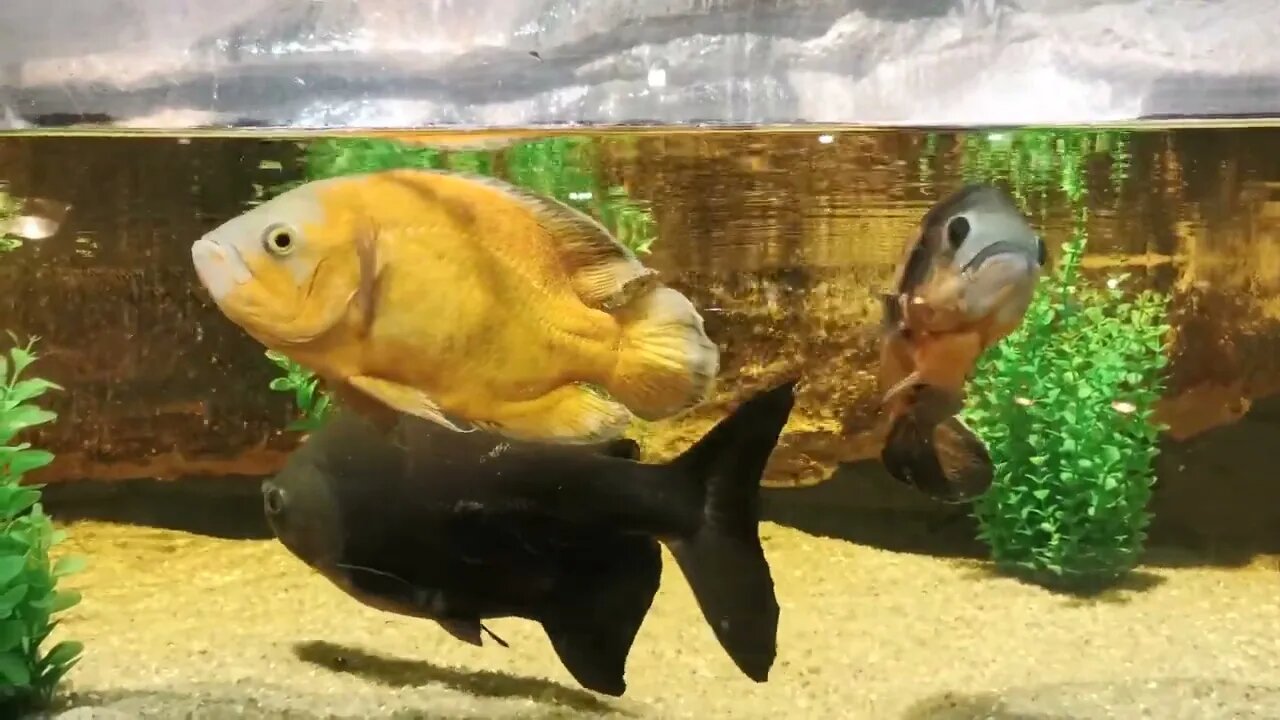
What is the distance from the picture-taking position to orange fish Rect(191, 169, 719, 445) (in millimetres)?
1525

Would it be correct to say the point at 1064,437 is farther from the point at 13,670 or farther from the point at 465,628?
the point at 13,670

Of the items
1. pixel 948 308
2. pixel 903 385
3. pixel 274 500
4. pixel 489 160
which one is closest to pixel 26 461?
pixel 274 500

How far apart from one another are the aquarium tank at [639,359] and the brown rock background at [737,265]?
16 mm

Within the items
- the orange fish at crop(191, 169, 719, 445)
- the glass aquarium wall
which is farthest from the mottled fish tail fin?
the glass aquarium wall

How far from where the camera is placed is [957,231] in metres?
1.88

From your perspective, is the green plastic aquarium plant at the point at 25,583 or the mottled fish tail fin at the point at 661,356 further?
the green plastic aquarium plant at the point at 25,583

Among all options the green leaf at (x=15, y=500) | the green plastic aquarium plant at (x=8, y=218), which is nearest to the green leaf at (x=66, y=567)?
the green leaf at (x=15, y=500)

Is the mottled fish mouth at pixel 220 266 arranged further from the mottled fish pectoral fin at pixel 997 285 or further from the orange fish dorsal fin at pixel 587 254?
the mottled fish pectoral fin at pixel 997 285

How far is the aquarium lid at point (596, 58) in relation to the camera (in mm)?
2545

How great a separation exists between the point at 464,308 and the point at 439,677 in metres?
1.23

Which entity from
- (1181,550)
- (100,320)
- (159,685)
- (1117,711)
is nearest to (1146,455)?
(1181,550)

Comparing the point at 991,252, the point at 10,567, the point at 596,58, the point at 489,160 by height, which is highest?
the point at 596,58

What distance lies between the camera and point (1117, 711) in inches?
Answer: 90.4

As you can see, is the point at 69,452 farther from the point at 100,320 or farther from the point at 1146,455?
the point at 1146,455
